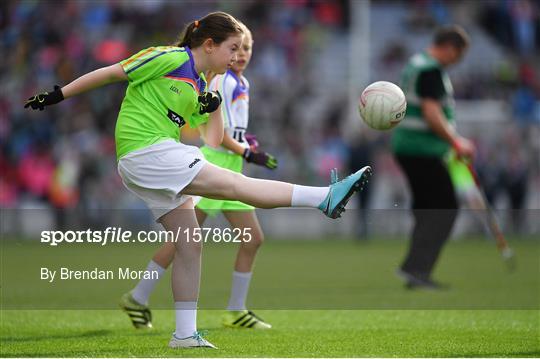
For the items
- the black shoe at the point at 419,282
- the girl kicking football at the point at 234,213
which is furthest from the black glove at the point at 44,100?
the black shoe at the point at 419,282

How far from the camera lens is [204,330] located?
780 centimetres

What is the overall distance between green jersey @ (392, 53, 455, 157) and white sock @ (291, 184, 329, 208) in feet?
16.8

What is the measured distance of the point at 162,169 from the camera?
6.46 metres

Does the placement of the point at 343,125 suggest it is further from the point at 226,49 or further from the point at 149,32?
the point at 226,49

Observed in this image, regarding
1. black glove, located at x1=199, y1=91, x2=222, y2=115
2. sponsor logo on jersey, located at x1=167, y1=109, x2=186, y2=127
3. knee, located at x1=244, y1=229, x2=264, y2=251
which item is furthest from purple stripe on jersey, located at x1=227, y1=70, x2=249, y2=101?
sponsor logo on jersey, located at x1=167, y1=109, x2=186, y2=127

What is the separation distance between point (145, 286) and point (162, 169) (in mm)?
1671

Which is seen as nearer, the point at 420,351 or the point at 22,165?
the point at 420,351

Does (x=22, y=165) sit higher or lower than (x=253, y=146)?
lower

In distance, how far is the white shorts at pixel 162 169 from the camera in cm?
646

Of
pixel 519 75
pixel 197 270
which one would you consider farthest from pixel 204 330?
pixel 519 75

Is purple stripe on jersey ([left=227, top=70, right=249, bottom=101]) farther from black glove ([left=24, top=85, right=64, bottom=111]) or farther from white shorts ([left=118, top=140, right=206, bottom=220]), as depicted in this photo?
black glove ([left=24, top=85, right=64, bottom=111])

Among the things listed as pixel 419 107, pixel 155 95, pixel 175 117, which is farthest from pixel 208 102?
pixel 419 107

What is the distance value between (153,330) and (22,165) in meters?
13.5

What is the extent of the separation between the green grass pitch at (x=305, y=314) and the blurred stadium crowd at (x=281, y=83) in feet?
24.7
